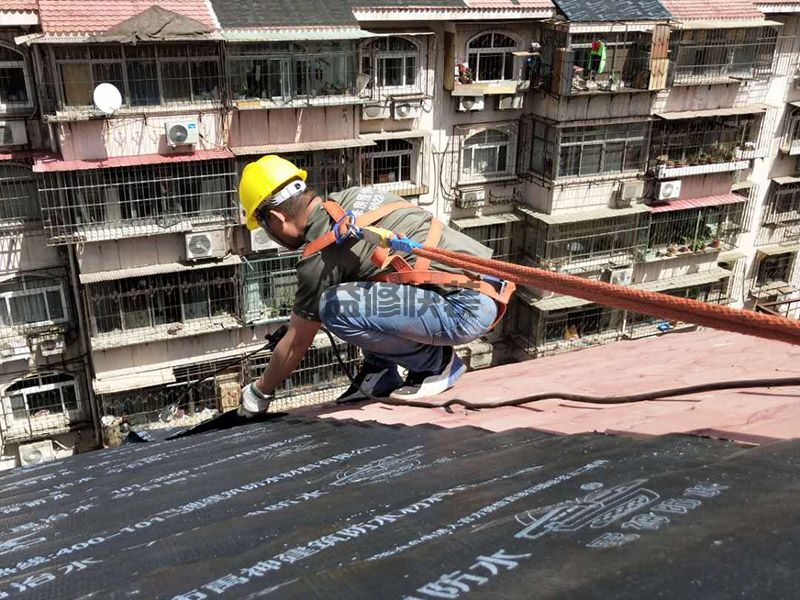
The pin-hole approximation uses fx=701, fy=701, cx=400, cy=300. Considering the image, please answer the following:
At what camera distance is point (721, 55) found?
17.9 metres

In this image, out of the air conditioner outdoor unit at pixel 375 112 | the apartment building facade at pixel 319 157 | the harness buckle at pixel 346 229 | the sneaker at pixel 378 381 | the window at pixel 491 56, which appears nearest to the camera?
the harness buckle at pixel 346 229

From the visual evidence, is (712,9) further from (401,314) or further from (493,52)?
(401,314)

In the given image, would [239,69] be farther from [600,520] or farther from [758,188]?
[758,188]

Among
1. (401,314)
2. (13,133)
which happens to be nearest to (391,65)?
(13,133)

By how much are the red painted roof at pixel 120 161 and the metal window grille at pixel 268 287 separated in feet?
8.03

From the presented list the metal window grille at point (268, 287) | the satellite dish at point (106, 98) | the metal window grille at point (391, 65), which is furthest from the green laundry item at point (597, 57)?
the satellite dish at point (106, 98)

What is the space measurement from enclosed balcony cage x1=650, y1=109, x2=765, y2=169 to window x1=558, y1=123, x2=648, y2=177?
0.66 metres

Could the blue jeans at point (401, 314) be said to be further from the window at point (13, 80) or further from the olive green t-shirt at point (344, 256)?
the window at point (13, 80)

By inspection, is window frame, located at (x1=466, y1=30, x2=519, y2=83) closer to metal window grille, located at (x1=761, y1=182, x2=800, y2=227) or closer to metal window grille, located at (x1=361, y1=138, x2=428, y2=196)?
metal window grille, located at (x1=361, y1=138, x2=428, y2=196)

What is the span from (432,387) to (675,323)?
17.3 meters

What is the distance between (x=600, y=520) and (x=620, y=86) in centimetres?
1657

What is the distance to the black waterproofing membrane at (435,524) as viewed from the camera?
1.71 meters

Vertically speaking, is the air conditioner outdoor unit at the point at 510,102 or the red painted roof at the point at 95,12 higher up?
the red painted roof at the point at 95,12

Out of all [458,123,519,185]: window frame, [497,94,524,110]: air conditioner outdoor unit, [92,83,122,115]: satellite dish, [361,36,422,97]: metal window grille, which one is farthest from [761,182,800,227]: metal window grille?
[92,83,122,115]: satellite dish
